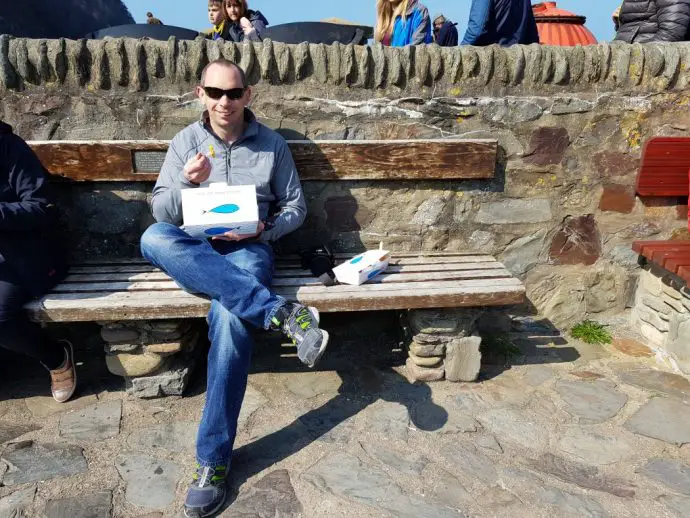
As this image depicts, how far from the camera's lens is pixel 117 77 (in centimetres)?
290

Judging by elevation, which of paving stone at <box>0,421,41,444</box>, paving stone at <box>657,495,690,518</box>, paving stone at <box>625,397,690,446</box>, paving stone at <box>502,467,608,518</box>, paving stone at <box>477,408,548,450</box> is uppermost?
paving stone at <box>657,495,690,518</box>

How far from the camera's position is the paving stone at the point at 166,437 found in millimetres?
2330

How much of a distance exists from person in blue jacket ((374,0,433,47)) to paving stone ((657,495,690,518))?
3.20 meters

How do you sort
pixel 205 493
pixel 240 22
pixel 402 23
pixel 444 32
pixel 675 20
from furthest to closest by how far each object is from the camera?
pixel 444 32 < pixel 240 22 < pixel 402 23 < pixel 675 20 < pixel 205 493

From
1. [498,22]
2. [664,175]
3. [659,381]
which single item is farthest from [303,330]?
[498,22]

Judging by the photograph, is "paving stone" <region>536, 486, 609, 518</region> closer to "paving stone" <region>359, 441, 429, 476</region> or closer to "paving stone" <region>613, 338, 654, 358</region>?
"paving stone" <region>359, 441, 429, 476</region>

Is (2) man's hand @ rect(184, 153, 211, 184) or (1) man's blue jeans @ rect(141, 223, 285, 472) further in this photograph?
(2) man's hand @ rect(184, 153, 211, 184)

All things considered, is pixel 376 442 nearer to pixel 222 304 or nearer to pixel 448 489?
pixel 448 489

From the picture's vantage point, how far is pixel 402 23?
4051 millimetres

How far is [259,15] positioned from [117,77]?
186 cm

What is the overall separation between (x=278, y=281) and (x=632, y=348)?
7.27 feet

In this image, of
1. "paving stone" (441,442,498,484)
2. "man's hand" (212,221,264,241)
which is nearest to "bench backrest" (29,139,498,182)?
"man's hand" (212,221,264,241)

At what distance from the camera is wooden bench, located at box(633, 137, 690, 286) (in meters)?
3.25

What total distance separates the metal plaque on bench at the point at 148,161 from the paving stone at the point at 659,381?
111 inches
